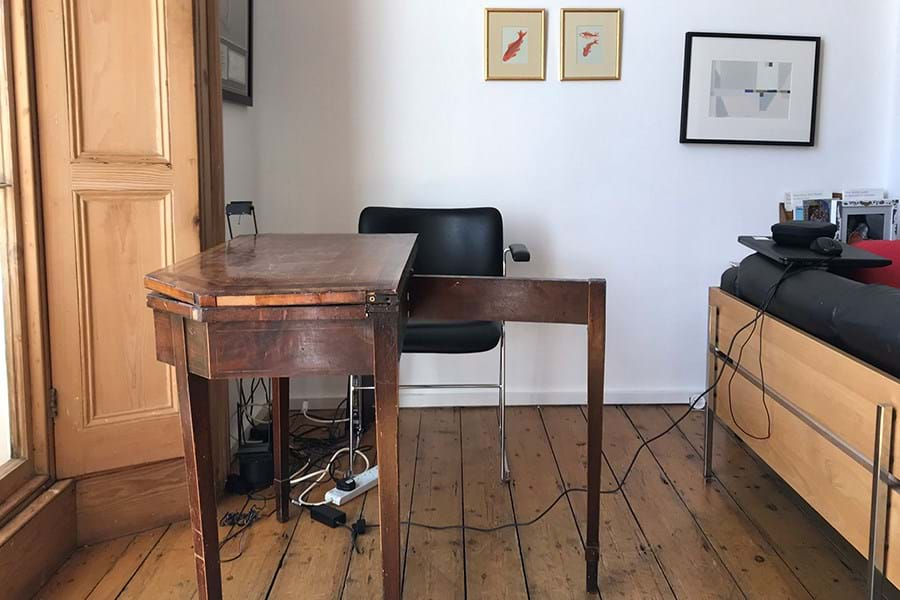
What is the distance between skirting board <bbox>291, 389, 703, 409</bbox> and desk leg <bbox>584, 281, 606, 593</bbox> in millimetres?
1476

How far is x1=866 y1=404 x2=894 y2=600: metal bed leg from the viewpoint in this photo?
1522 millimetres

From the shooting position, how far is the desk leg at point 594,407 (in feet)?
6.03

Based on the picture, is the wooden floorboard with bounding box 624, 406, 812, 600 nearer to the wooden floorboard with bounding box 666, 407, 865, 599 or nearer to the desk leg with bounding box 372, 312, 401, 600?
the wooden floorboard with bounding box 666, 407, 865, 599

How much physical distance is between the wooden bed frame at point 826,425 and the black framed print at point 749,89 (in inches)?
45.3

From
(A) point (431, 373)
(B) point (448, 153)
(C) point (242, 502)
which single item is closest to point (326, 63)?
(B) point (448, 153)

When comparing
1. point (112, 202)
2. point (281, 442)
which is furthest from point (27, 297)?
point (281, 442)

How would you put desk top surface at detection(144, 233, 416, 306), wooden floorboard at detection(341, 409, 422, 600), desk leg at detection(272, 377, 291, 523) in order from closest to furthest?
desk top surface at detection(144, 233, 416, 306)
wooden floorboard at detection(341, 409, 422, 600)
desk leg at detection(272, 377, 291, 523)

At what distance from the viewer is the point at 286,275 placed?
4.66 feet

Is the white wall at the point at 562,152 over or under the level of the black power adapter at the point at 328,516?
over

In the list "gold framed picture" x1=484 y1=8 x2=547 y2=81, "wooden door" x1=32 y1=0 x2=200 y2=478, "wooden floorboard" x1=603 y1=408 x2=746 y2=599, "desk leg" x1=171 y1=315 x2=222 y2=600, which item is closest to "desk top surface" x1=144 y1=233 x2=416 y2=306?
"desk leg" x1=171 y1=315 x2=222 y2=600

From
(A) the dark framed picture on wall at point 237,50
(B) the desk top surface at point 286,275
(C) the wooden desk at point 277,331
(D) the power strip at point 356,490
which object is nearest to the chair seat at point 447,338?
(D) the power strip at point 356,490

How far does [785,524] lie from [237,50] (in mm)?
2437

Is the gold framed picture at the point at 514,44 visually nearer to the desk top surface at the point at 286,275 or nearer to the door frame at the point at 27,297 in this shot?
the door frame at the point at 27,297

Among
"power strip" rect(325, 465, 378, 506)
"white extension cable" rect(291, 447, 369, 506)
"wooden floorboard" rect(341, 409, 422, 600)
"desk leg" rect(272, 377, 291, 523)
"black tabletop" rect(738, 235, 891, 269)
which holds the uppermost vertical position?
"black tabletop" rect(738, 235, 891, 269)
